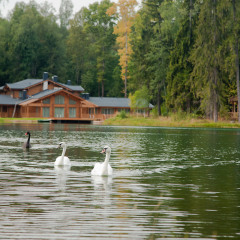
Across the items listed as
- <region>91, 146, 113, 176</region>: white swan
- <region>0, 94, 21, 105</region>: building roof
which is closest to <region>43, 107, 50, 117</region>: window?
<region>0, 94, 21, 105</region>: building roof

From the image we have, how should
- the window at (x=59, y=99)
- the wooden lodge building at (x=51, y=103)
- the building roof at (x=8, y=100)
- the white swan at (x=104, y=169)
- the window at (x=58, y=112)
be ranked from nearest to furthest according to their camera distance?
the white swan at (x=104, y=169), the wooden lodge building at (x=51, y=103), the building roof at (x=8, y=100), the window at (x=59, y=99), the window at (x=58, y=112)

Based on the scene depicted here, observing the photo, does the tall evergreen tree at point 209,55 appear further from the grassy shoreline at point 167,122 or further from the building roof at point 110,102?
the building roof at point 110,102

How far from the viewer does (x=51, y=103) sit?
3949 inches

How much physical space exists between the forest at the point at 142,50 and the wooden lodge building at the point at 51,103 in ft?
24.9

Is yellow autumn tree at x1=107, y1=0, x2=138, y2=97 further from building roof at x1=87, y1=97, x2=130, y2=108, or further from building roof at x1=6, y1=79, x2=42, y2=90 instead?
building roof at x1=6, y1=79, x2=42, y2=90

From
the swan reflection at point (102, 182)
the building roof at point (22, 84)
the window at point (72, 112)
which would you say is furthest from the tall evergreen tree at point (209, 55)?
the swan reflection at point (102, 182)

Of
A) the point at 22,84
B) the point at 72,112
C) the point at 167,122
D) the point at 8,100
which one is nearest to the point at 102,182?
the point at 167,122

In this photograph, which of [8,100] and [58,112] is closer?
[8,100]

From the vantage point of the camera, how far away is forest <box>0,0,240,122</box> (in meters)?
69.1

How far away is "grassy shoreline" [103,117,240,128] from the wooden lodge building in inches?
669

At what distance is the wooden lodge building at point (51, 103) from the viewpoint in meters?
99.2

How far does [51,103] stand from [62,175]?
273 feet

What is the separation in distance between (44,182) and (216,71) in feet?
185

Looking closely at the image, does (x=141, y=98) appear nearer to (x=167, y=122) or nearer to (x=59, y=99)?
(x=167, y=122)
